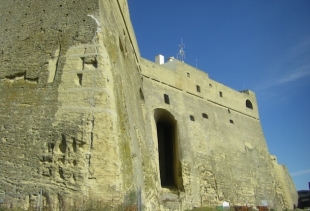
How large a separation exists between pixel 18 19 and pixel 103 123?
4.52 m

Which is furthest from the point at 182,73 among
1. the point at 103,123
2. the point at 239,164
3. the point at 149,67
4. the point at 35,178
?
the point at 35,178

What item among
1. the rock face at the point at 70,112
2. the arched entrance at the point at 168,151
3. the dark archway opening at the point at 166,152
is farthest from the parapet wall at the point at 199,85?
the rock face at the point at 70,112

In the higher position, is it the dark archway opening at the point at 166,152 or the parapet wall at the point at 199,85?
the parapet wall at the point at 199,85

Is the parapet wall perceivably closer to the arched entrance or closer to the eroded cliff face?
the arched entrance

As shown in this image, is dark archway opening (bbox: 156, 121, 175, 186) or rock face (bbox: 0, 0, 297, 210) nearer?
rock face (bbox: 0, 0, 297, 210)

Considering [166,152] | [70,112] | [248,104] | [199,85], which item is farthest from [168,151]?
[70,112]

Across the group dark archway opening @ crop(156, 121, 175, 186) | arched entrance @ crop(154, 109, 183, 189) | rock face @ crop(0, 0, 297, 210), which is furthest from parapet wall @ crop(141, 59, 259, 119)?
rock face @ crop(0, 0, 297, 210)

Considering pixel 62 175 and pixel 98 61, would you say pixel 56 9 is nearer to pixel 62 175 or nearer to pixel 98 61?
pixel 98 61

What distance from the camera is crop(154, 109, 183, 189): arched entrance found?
1505 centimetres

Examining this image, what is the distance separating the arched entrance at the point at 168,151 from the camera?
49.4 ft

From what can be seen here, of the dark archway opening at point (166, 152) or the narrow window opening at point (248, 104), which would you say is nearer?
the dark archway opening at point (166, 152)

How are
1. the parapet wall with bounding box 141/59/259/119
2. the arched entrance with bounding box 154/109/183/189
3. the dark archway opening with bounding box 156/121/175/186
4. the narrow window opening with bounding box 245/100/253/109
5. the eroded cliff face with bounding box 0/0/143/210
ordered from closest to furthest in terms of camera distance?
1. the eroded cliff face with bounding box 0/0/143/210
2. the arched entrance with bounding box 154/109/183/189
3. the dark archway opening with bounding box 156/121/175/186
4. the parapet wall with bounding box 141/59/259/119
5. the narrow window opening with bounding box 245/100/253/109

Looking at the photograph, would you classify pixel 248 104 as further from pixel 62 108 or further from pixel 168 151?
pixel 62 108

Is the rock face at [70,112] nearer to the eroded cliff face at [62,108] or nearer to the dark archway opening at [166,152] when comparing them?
the eroded cliff face at [62,108]
